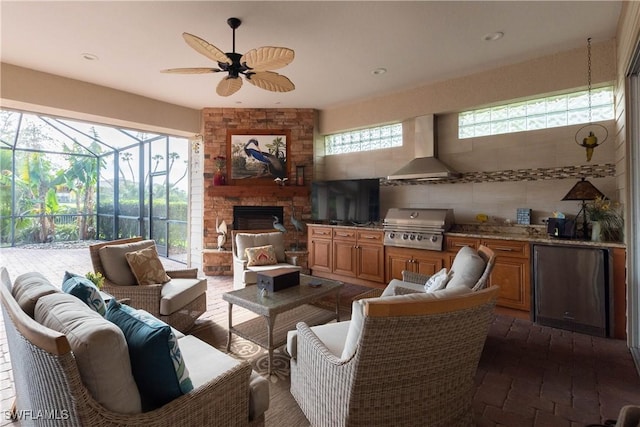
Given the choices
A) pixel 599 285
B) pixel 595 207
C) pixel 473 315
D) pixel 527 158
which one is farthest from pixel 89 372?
pixel 527 158

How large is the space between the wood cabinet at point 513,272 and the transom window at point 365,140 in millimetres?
2251

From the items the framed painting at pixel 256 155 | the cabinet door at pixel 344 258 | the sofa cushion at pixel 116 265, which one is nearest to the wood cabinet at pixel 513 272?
the cabinet door at pixel 344 258

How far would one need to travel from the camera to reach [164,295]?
106 inches

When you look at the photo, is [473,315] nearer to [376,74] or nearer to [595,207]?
[595,207]

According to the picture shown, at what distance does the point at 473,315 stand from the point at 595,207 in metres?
2.77

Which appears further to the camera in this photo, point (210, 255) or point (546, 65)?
point (210, 255)

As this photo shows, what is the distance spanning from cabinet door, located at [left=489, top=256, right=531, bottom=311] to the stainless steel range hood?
4.44ft

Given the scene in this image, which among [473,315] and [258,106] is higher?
[258,106]

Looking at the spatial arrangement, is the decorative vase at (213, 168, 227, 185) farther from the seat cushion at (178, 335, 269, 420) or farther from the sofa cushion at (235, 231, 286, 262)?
the seat cushion at (178, 335, 269, 420)

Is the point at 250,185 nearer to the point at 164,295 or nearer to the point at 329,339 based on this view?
the point at 164,295

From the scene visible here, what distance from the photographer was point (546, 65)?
3.55 metres

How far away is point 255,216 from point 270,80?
3.06m

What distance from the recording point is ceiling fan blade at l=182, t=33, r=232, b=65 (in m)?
2.20

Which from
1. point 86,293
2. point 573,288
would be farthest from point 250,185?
point 573,288
